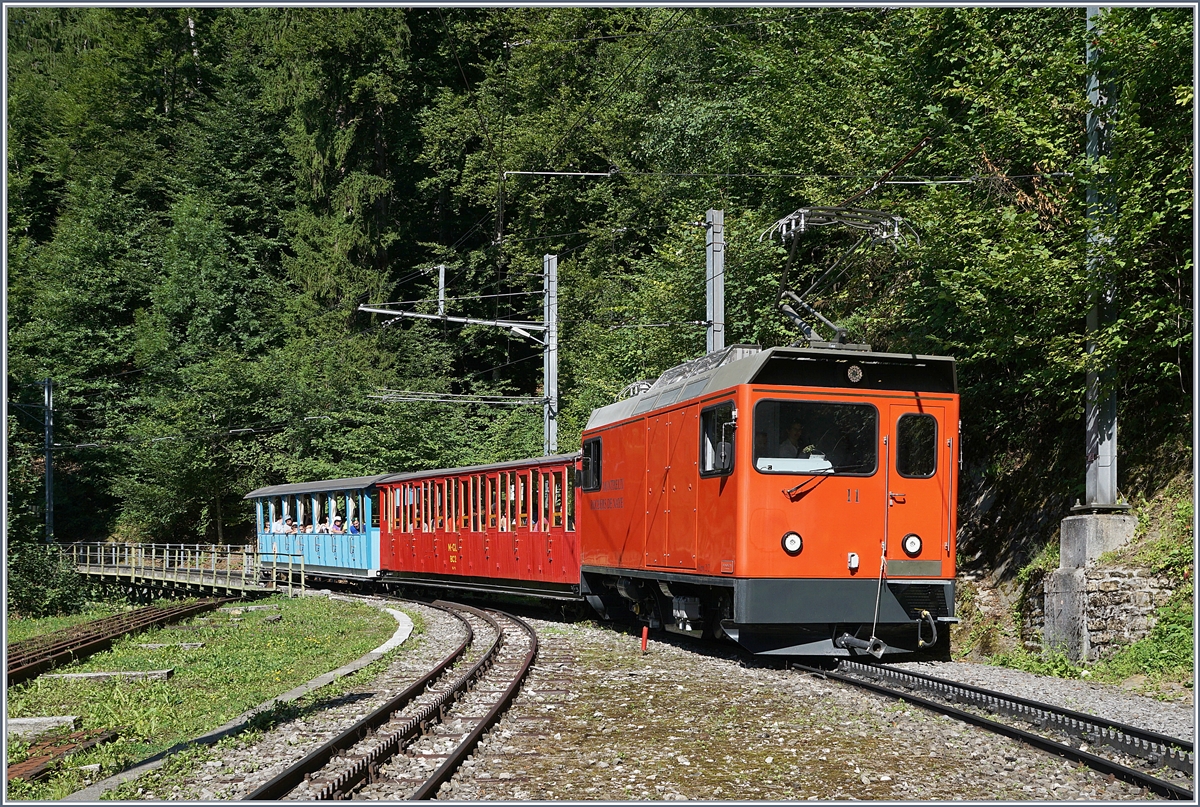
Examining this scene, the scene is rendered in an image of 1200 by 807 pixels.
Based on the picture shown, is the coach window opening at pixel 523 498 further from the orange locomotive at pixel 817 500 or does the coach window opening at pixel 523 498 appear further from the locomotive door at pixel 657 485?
the orange locomotive at pixel 817 500

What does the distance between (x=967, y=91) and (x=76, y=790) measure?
11658 millimetres

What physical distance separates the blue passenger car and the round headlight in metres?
18.4

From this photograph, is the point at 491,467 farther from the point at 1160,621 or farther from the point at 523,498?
the point at 1160,621

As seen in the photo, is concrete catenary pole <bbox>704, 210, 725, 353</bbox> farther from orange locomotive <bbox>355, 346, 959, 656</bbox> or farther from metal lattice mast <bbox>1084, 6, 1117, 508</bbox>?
metal lattice mast <bbox>1084, 6, 1117, 508</bbox>

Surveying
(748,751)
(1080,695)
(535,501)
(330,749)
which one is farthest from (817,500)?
(535,501)

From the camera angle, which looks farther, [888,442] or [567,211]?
[567,211]

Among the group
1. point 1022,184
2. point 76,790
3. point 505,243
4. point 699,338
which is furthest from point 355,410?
point 76,790

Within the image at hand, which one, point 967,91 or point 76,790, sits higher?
point 967,91

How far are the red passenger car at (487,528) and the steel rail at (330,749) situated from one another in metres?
7.16

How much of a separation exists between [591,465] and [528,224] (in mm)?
28211

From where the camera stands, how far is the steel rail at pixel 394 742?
270 inches

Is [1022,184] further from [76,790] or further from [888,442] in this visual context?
[76,790]

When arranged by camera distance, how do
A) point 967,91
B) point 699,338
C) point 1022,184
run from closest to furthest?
point 967,91 → point 1022,184 → point 699,338

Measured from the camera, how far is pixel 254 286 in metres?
52.2
